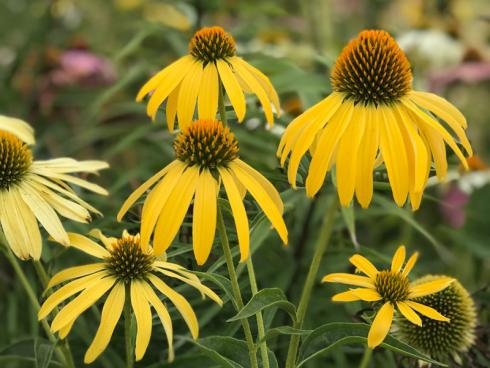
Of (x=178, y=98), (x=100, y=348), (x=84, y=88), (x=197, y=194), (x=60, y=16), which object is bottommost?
(x=100, y=348)

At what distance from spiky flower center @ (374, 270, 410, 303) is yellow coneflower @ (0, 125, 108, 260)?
30 cm

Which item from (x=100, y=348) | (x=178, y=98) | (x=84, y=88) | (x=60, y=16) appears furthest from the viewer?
(x=60, y=16)

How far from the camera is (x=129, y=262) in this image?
694 millimetres

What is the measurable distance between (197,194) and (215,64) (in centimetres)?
19

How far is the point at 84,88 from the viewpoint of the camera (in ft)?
6.80

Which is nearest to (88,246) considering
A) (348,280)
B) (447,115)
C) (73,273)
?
(73,273)

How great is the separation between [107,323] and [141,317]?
0.10 ft

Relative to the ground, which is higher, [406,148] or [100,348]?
[406,148]

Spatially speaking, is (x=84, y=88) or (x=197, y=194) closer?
(x=197, y=194)

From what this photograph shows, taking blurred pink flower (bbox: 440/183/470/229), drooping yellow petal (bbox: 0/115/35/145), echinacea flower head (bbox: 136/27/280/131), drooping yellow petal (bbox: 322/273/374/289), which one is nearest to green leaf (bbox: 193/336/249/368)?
drooping yellow petal (bbox: 322/273/374/289)

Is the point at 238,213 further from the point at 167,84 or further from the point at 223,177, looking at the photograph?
the point at 167,84

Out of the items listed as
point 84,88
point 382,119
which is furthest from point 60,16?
point 382,119

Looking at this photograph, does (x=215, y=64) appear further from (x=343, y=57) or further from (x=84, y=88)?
(x=84, y=88)

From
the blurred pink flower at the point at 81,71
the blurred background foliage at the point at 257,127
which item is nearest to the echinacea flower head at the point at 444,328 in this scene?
the blurred background foliage at the point at 257,127
